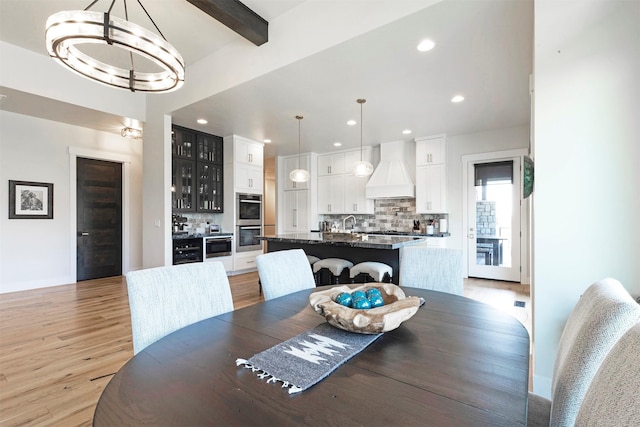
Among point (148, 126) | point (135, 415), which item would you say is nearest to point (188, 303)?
point (135, 415)

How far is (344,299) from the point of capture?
1349mm

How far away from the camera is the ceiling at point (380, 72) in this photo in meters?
2.56

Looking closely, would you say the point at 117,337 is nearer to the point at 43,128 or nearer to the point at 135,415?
the point at 135,415

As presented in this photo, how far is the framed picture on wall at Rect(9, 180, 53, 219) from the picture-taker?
15.2ft

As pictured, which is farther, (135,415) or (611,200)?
(611,200)

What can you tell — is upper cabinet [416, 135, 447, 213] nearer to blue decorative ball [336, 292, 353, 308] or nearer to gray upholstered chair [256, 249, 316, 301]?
→ gray upholstered chair [256, 249, 316, 301]

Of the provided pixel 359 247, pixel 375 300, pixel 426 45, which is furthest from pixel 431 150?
pixel 375 300

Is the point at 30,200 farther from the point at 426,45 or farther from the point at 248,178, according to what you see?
the point at 426,45

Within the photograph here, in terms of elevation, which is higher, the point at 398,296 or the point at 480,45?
the point at 480,45

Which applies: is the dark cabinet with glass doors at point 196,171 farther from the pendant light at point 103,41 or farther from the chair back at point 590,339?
the chair back at point 590,339

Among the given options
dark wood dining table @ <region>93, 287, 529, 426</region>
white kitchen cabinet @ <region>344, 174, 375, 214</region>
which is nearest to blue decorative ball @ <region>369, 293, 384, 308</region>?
dark wood dining table @ <region>93, 287, 529, 426</region>

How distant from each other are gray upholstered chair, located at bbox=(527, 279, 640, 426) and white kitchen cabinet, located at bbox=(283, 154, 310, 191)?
21.2 feet

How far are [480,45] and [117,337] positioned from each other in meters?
4.37

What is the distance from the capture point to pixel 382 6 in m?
2.49
